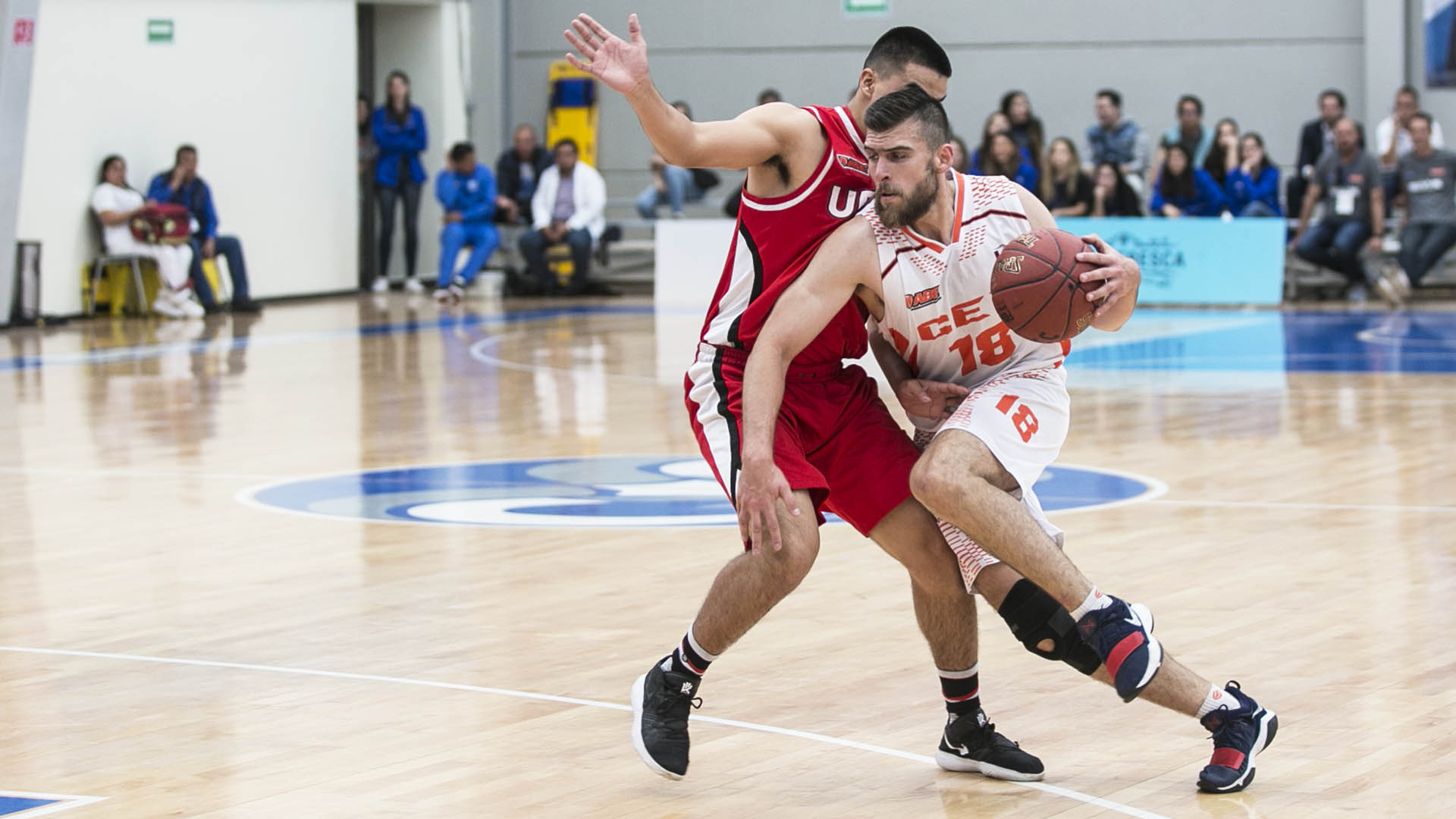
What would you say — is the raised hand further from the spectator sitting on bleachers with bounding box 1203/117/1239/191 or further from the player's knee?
the spectator sitting on bleachers with bounding box 1203/117/1239/191

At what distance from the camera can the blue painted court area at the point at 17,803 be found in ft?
13.0

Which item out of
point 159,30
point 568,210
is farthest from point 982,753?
point 568,210

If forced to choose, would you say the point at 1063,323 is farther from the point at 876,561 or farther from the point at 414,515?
the point at 414,515

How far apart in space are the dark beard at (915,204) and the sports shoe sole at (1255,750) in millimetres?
1283

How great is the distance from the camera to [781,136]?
171 inches

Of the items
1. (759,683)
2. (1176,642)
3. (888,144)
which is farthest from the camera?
(1176,642)

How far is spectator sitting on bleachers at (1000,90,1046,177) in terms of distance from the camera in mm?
19219

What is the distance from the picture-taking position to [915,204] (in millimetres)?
4238

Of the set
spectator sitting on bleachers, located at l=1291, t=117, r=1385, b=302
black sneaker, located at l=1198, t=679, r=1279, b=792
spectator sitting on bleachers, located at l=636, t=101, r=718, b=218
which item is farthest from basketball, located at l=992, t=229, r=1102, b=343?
spectator sitting on bleachers, located at l=636, t=101, r=718, b=218

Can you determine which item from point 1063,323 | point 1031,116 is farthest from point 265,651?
point 1031,116

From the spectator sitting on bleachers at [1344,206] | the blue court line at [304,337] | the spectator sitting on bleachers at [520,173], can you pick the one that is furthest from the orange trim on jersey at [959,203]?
the spectator sitting on bleachers at [520,173]

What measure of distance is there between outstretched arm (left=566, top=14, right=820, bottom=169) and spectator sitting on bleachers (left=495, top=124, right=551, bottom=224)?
692 inches

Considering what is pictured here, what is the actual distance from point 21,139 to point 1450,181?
12734 mm

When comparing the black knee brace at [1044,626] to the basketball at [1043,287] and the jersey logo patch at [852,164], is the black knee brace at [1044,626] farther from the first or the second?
the jersey logo patch at [852,164]
